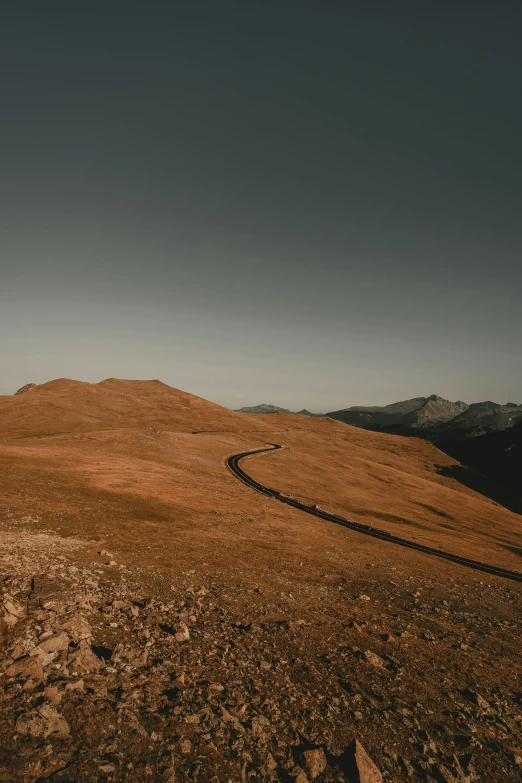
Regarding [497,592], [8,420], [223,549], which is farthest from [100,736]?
[8,420]

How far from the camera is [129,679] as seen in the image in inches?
357

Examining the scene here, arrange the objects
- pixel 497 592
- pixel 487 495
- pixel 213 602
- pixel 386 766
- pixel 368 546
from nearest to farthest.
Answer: pixel 386 766, pixel 213 602, pixel 497 592, pixel 368 546, pixel 487 495

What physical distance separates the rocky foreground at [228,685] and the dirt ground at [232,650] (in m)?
0.05

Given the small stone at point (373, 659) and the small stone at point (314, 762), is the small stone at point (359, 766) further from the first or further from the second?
the small stone at point (373, 659)

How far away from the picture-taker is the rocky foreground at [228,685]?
7266 millimetres

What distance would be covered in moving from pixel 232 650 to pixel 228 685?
158 cm

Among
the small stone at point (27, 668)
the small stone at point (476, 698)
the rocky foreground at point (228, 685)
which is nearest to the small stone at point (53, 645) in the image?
the rocky foreground at point (228, 685)

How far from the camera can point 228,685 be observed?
9680 millimetres

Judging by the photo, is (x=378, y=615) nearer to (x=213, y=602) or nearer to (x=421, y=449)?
(x=213, y=602)

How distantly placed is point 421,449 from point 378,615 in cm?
15670

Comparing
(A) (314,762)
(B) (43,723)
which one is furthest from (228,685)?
(B) (43,723)

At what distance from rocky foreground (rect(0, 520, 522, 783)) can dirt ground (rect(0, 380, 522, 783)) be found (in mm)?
46

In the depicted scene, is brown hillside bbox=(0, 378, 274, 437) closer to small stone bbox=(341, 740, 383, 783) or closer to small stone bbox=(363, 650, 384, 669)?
small stone bbox=(363, 650, 384, 669)

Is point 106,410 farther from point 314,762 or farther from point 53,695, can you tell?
point 314,762
